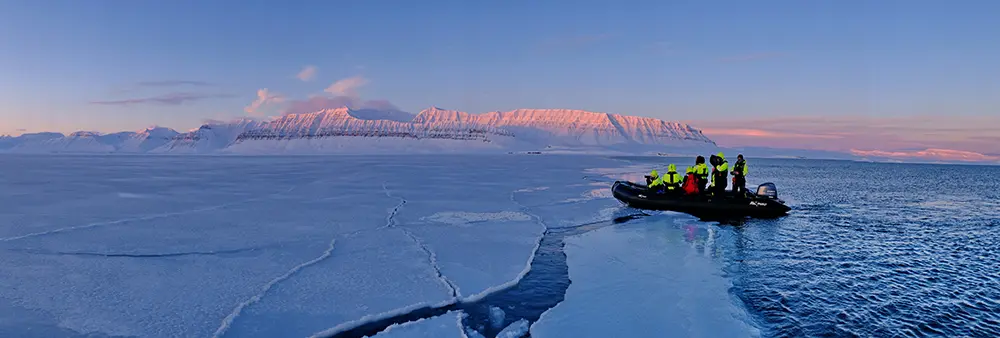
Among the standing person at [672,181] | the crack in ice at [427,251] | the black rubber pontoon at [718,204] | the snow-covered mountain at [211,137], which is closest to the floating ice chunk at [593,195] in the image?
the black rubber pontoon at [718,204]

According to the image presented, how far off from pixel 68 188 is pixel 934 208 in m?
24.2

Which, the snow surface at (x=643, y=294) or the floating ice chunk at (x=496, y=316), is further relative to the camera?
the floating ice chunk at (x=496, y=316)

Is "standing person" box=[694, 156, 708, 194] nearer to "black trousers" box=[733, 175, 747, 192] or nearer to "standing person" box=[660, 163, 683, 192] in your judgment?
"standing person" box=[660, 163, 683, 192]

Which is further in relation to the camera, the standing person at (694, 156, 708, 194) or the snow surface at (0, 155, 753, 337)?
the standing person at (694, 156, 708, 194)

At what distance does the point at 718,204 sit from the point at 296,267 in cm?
960

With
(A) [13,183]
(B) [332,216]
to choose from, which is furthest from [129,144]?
(B) [332,216]

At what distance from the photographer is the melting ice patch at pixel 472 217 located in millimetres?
9712

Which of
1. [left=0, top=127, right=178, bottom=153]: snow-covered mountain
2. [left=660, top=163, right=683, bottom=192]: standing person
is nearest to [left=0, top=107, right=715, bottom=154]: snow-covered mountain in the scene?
[left=0, top=127, right=178, bottom=153]: snow-covered mountain

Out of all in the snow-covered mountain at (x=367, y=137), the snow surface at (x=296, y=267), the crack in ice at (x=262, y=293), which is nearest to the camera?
the crack in ice at (x=262, y=293)

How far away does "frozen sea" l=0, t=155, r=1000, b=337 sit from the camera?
4586 mm

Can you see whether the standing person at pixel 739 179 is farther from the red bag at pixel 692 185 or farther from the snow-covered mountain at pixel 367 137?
the snow-covered mountain at pixel 367 137

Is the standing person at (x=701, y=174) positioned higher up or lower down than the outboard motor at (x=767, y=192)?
higher up

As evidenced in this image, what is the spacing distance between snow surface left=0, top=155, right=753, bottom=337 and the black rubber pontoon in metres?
2.07

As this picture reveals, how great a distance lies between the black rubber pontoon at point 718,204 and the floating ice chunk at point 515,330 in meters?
8.41
